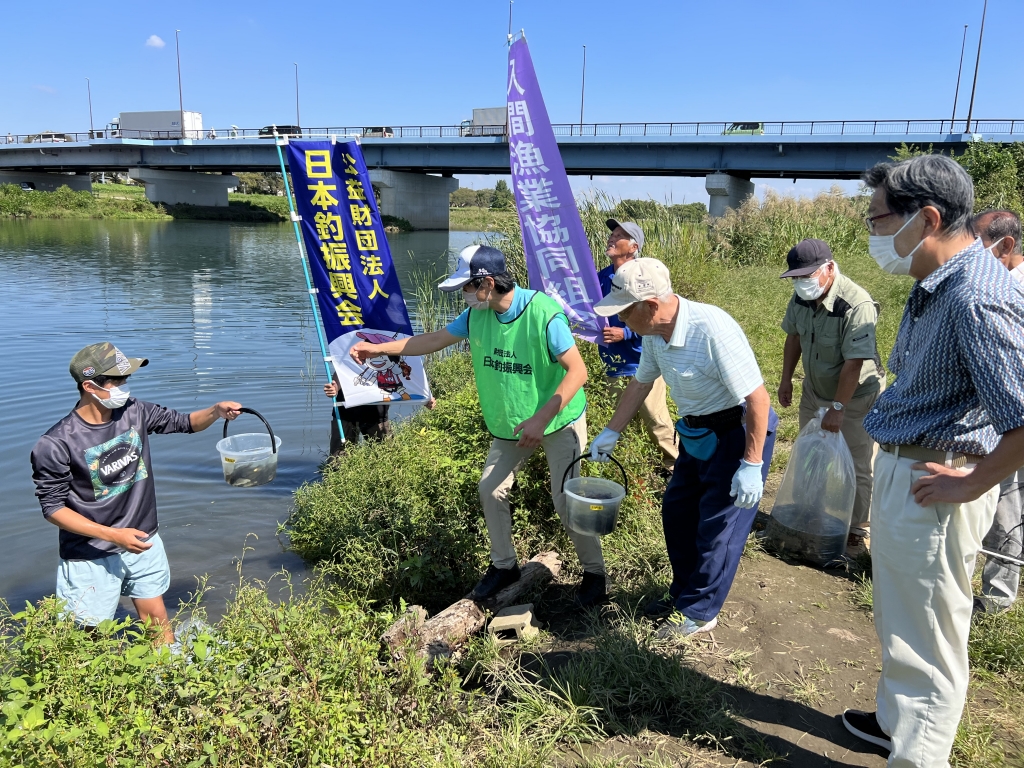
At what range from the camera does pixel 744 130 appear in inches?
1271

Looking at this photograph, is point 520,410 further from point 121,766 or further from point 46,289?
point 46,289

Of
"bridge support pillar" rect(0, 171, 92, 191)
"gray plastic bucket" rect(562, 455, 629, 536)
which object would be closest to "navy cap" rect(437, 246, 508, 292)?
"gray plastic bucket" rect(562, 455, 629, 536)

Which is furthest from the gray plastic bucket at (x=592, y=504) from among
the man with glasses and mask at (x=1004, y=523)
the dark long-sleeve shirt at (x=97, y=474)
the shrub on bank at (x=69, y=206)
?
the shrub on bank at (x=69, y=206)

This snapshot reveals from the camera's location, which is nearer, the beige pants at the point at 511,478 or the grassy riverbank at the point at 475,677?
the grassy riverbank at the point at 475,677

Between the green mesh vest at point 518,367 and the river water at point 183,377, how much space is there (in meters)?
2.60

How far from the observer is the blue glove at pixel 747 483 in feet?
10.1

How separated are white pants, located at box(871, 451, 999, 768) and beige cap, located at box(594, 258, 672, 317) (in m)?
1.17

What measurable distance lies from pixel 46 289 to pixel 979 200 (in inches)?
959

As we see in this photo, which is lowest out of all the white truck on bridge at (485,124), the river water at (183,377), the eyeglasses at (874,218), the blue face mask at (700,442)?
the river water at (183,377)

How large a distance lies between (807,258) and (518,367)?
6.63 ft

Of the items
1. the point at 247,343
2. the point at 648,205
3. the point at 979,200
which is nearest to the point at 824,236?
the point at 979,200

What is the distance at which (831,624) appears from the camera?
144 inches

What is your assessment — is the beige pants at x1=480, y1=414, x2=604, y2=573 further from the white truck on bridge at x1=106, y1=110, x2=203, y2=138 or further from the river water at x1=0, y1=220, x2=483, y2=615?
the white truck on bridge at x1=106, y1=110, x2=203, y2=138

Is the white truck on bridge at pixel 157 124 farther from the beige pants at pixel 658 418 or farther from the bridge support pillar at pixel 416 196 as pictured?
the beige pants at pixel 658 418
